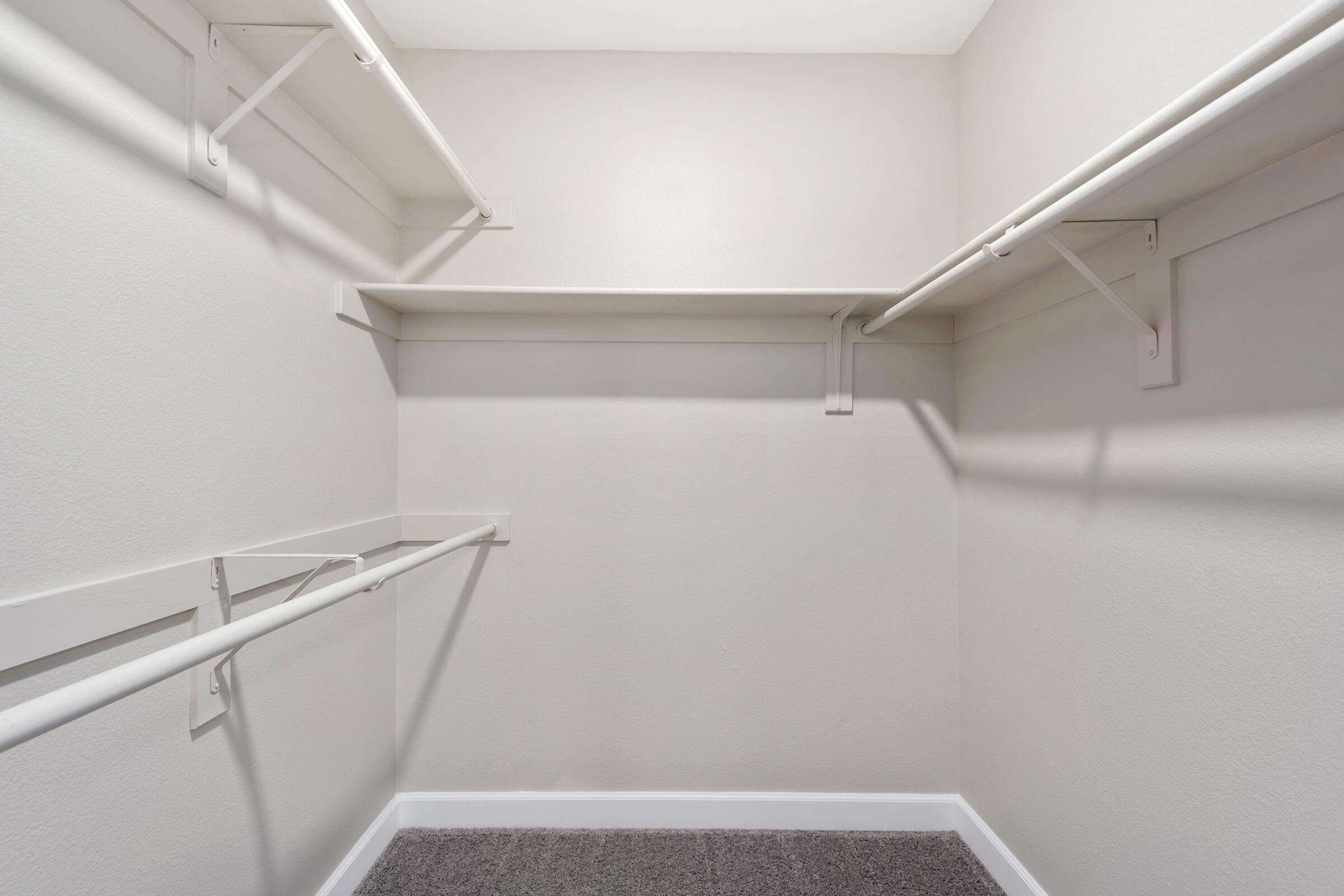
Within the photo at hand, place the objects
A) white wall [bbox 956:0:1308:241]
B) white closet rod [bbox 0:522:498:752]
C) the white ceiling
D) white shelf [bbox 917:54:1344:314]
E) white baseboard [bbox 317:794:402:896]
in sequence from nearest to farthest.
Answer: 1. white closet rod [bbox 0:522:498:752]
2. white shelf [bbox 917:54:1344:314]
3. white wall [bbox 956:0:1308:241]
4. white baseboard [bbox 317:794:402:896]
5. the white ceiling

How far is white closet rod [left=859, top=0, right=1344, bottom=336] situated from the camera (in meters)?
0.53

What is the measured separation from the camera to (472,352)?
1662 millimetres

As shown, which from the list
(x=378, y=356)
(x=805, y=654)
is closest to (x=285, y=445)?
(x=378, y=356)

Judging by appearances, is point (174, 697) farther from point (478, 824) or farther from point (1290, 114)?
point (1290, 114)

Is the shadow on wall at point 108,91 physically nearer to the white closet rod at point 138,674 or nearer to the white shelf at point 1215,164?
the white closet rod at point 138,674

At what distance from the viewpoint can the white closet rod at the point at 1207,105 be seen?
529 millimetres

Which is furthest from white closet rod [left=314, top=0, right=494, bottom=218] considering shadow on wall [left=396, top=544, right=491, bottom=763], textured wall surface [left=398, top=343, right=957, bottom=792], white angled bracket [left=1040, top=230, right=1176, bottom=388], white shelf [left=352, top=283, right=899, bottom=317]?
white angled bracket [left=1040, top=230, right=1176, bottom=388]

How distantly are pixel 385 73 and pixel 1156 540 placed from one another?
5.13ft

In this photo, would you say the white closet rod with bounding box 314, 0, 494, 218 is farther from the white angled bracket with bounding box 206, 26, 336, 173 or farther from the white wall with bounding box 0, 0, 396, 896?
the white wall with bounding box 0, 0, 396, 896

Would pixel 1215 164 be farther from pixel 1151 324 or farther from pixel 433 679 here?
pixel 433 679

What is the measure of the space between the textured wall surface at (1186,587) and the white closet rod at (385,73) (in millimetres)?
1388

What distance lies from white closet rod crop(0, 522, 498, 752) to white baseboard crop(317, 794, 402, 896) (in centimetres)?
→ 95

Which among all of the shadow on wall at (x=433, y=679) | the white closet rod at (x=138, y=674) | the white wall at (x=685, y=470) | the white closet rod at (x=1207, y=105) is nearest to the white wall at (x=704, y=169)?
the white wall at (x=685, y=470)

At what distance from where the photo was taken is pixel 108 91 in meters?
0.80
